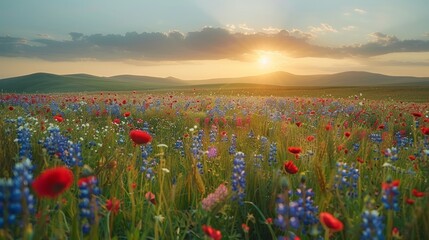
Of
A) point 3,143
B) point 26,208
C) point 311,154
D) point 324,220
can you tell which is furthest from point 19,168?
point 311,154

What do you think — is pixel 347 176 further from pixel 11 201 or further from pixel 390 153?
pixel 11 201

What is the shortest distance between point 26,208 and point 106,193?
181 cm

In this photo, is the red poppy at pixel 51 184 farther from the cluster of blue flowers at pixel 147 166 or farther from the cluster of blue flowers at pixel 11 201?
the cluster of blue flowers at pixel 147 166

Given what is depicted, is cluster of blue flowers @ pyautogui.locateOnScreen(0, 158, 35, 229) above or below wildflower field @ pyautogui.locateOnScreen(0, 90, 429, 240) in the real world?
above

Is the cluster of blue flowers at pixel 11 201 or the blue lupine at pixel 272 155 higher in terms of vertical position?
the cluster of blue flowers at pixel 11 201

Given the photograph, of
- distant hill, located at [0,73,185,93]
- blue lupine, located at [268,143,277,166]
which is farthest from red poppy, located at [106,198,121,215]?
distant hill, located at [0,73,185,93]

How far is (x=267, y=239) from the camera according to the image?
2904mm

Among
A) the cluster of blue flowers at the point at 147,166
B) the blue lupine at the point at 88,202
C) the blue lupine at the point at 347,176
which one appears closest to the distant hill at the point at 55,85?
the cluster of blue flowers at the point at 147,166

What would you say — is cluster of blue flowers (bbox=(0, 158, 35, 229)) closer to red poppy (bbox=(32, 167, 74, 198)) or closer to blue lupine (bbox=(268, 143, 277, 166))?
red poppy (bbox=(32, 167, 74, 198))

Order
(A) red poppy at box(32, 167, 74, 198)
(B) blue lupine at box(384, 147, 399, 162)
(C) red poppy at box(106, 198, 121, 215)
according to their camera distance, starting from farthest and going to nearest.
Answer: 1. (B) blue lupine at box(384, 147, 399, 162)
2. (C) red poppy at box(106, 198, 121, 215)
3. (A) red poppy at box(32, 167, 74, 198)

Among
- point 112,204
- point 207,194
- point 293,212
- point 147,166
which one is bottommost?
point 207,194

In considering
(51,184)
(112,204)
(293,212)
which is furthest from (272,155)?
(51,184)

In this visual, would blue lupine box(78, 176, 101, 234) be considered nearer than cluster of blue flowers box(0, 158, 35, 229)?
No

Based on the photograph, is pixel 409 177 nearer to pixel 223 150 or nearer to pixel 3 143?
pixel 223 150
